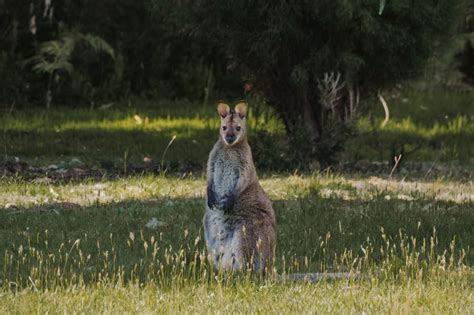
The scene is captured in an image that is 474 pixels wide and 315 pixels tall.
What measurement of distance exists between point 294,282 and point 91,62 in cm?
1527

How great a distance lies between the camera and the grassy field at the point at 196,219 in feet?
22.3

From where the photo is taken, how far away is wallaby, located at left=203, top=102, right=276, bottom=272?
7520 mm

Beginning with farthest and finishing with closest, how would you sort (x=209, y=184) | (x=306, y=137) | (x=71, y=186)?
(x=306, y=137) < (x=71, y=186) < (x=209, y=184)

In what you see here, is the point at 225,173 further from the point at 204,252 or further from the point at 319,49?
the point at 319,49

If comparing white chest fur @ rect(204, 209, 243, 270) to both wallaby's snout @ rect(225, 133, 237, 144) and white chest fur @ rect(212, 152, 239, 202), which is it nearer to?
white chest fur @ rect(212, 152, 239, 202)

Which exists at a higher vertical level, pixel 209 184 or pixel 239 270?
pixel 209 184

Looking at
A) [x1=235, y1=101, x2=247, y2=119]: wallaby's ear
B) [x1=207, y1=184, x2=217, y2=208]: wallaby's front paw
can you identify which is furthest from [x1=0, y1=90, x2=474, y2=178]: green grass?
[x1=207, y1=184, x2=217, y2=208]: wallaby's front paw

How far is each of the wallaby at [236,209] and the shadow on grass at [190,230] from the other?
26.8 inches

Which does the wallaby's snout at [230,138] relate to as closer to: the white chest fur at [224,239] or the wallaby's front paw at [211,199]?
the wallaby's front paw at [211,199]

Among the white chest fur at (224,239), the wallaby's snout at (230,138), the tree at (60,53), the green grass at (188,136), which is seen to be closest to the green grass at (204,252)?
the white chest fur at (224,239)

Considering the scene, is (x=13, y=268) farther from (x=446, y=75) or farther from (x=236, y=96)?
(x=446, y=75)

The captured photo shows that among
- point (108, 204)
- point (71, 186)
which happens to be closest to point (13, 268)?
point (108, 204)

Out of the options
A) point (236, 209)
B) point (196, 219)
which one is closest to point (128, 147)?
point (196, 219)

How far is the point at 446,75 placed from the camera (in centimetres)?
2347
